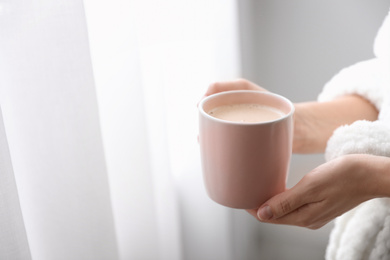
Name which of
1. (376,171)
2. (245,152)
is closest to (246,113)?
→ (245,152)

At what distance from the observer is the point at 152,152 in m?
0.79

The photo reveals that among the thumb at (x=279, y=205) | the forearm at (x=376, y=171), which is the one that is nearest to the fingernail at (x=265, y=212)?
the thumb at (x=279, y=205)

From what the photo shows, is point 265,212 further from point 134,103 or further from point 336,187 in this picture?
point 134,103

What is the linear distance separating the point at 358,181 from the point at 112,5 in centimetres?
39

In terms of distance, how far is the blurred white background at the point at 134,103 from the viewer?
478 millimetres

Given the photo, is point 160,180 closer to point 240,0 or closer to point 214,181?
point 214,181

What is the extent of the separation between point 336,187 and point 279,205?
3.4 inches

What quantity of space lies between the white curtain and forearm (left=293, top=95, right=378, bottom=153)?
23 cm

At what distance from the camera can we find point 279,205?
0.52 meters

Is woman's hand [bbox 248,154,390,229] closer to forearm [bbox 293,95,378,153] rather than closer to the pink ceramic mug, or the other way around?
the pink ceramic mug

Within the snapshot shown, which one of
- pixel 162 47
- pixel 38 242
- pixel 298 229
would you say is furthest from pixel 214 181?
pixel 298 229

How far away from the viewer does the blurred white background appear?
0.48 m

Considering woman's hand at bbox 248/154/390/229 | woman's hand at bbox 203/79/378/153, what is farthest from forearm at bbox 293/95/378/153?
woman's hand at bbox 248/154/390/229

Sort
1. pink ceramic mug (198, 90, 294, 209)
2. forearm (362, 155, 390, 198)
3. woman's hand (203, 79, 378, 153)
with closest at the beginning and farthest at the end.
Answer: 1. pink ceramic mug (198, 90, 294, 209)
2. forearm (362, 155, 390, 198)
3. woman's hand (203, 79, 378, 153)
